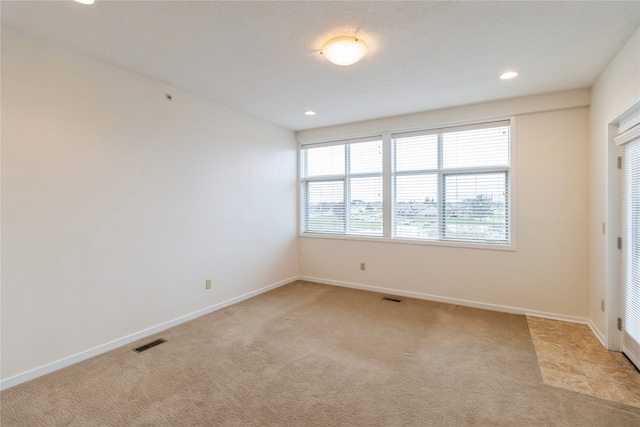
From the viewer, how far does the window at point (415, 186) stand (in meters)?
3.83

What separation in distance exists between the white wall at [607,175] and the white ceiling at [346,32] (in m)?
0.18

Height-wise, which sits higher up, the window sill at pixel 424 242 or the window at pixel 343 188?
the window at pixel 343 188

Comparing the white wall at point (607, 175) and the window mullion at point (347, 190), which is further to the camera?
the window mullion at point (347, 190)

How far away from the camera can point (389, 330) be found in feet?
10.5

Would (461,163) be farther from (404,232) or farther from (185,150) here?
(185,150)

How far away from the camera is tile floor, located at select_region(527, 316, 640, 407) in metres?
2.14

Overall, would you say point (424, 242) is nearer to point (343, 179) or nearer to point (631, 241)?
point (343, 179)

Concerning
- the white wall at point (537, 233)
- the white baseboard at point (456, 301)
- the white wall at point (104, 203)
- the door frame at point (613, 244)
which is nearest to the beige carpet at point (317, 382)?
the white baseboard at point (456, 301)

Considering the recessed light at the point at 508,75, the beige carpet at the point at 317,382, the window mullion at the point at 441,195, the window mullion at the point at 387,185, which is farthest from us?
the window mullion at the point at 387,185

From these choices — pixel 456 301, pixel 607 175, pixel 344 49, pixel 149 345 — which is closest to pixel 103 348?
pixel 149 345

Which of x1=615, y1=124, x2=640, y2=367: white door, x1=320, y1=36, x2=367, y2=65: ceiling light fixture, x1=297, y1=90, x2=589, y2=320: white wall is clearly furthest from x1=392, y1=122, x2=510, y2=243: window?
x1=320, y1=36, x2=367, y2=65: ceiling light fixture

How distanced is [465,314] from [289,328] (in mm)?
2174

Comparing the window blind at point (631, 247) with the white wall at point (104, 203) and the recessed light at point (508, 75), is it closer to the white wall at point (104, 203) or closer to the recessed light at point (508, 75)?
the recessed light at point (508, 75)

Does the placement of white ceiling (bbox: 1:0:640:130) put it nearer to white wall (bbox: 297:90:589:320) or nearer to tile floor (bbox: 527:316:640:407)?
white wall (bbox: 297:90:589:320)
